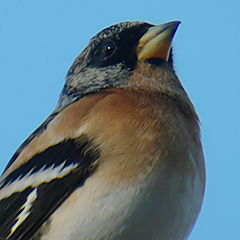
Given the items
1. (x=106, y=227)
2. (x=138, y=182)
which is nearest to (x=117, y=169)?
(x=138, y=182)

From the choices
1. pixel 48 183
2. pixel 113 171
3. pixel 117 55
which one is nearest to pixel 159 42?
pixel 117 55

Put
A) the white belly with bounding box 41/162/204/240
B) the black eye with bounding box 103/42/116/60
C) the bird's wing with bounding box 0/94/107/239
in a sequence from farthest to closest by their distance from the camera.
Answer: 1. the black eye with bounding box 103/42/116/60
2. the bird's wing with bounding box 0/94/107/239
3. the white belly with bounding box 41/162/204/240

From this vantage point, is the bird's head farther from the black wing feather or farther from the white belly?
the white belly

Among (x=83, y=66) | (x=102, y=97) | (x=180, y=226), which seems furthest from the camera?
(x=83, y=66)

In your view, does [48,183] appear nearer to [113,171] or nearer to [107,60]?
[113,171]

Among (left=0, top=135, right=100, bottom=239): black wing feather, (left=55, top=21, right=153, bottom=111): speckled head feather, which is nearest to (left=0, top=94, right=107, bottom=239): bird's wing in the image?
(left=0, top=135, right=100, bottom=239): black wing feather

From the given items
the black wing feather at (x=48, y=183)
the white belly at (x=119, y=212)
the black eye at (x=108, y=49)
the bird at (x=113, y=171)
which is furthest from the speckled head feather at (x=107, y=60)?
the white belly at (x=119, y=212)

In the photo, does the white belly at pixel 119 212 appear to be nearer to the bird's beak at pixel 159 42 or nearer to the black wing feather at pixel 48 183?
the black wing feather at pixel 48 183

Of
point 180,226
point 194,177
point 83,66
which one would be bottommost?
point 180,226

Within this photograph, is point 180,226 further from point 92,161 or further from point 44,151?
point 44,151
